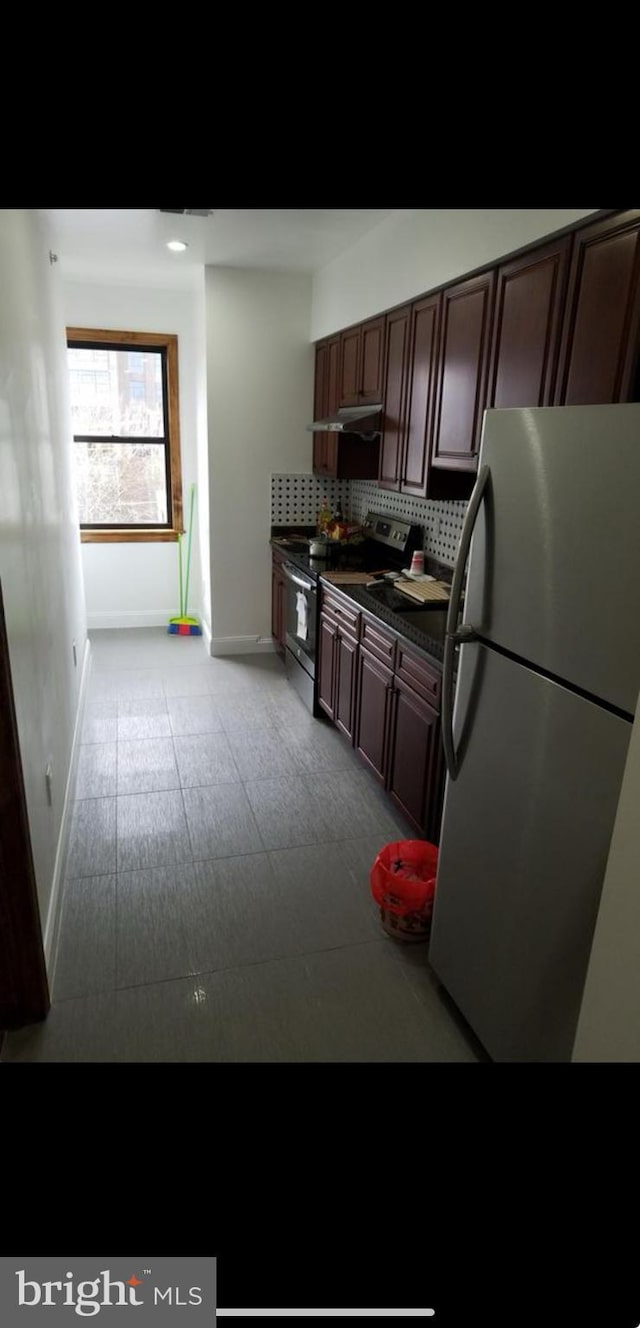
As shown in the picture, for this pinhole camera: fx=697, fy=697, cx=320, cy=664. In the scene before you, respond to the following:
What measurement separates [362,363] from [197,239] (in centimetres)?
115

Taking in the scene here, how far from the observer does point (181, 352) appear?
557 centimetres

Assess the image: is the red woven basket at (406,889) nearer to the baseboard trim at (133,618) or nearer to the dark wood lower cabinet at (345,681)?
the dark wood lower cabinet at (345,681)

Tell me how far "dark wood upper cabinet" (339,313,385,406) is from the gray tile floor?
1.93 meters

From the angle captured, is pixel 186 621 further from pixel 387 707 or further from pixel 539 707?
pixel 539 707

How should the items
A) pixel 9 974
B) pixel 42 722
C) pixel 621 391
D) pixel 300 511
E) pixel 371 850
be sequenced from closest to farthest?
pixel 621 391 < pixel 9 974 < pixel 42 722 < pixel 371 850 < pixel 300 511

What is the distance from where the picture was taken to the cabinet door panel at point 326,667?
151 inches

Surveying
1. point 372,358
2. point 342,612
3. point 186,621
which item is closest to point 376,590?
point 342,612

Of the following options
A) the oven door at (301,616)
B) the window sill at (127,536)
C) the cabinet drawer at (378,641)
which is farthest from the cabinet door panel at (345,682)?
the window sill at (127,536)

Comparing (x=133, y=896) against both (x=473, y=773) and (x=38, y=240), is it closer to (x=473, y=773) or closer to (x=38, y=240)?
(x=473, y=773)

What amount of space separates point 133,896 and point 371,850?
3.17 ft

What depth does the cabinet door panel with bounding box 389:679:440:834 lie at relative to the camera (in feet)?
8.70

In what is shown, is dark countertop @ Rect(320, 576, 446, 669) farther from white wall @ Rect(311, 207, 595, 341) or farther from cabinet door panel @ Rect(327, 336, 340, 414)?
cabinet door panel @ Rect(327, 336, 340, 414)

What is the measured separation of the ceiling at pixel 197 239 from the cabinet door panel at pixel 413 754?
2.15 metres
